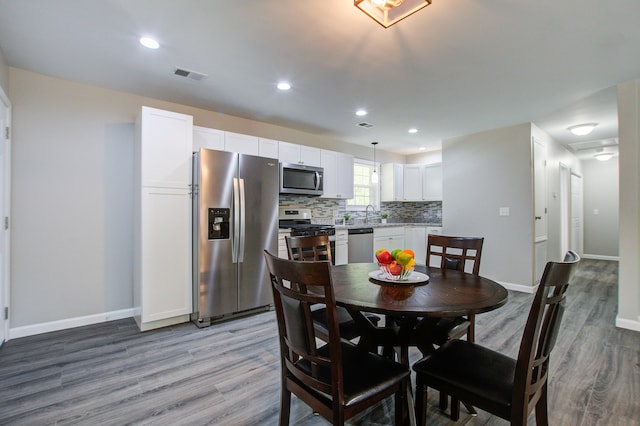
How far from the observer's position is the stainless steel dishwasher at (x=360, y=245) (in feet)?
15.5

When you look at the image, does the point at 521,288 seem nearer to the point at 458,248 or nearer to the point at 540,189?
the point at 540,189

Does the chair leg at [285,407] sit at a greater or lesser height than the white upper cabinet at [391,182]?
lesser

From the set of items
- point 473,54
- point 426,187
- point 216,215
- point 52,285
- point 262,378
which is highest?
point 473,54

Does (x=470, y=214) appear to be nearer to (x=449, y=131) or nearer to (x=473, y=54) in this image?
(x=449, y=131)

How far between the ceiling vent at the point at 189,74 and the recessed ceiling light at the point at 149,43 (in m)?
0.38

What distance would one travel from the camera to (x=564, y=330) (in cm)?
298

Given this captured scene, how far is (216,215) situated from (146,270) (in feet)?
2.71

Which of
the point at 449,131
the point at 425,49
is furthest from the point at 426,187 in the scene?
the point at 425,49

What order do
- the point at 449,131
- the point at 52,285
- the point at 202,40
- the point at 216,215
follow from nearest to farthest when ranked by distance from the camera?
the point at 202,40, the point at 52,285, the point at 216,215, the point at 449,131

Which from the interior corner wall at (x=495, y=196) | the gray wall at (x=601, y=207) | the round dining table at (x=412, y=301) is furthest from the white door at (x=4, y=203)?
the gray wall at (x=601, y=207)

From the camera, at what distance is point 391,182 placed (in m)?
6.09

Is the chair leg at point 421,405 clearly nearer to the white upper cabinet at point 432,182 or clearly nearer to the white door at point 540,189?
the white door at point 540,189

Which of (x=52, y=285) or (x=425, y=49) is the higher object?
(x=425, y=49)

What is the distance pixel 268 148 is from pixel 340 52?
1.87 metres
